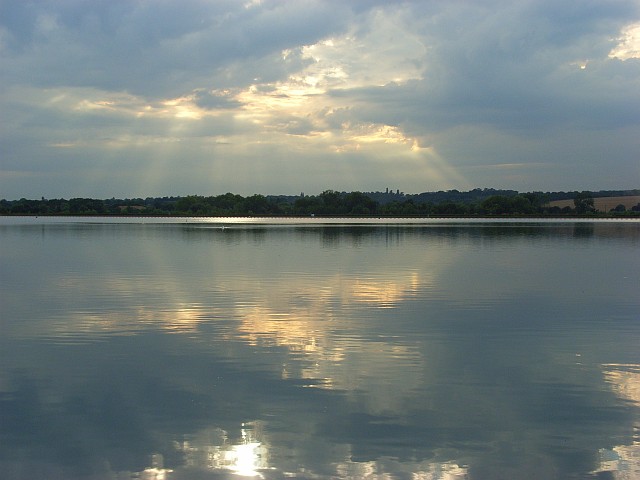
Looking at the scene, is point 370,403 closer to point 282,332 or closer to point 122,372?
point 122,372

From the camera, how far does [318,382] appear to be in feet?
46.1

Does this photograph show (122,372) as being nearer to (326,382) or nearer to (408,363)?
(326,382)

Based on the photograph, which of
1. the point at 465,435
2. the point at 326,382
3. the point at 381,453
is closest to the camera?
the point at 381,453

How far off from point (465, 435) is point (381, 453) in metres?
1.62

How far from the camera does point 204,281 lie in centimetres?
3309

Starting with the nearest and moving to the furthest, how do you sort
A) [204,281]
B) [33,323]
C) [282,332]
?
[282,332]
[33,323]
[204,281]

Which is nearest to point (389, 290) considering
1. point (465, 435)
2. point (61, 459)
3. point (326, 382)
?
point (326, 382)

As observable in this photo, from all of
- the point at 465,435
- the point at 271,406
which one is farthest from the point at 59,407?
the point at 465,435

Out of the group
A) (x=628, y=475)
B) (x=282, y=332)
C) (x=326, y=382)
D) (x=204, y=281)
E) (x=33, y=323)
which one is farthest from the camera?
(x=204, y=281)

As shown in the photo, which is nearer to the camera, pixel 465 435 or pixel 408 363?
pixel 465 435

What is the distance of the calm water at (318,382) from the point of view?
33.3ft

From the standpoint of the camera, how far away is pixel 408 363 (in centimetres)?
1589

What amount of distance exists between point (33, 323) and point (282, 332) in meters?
7.79

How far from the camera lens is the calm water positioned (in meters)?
10.2
